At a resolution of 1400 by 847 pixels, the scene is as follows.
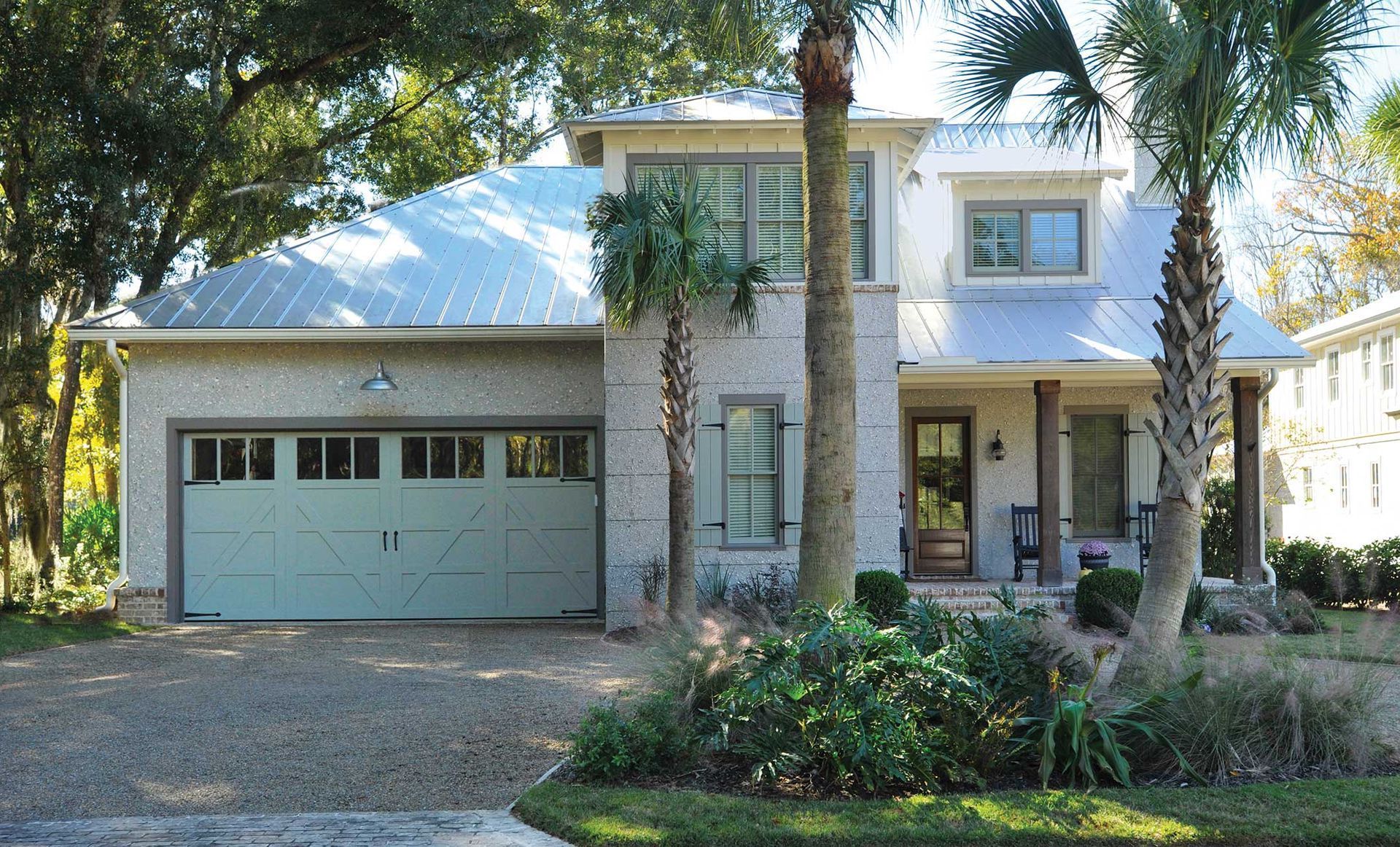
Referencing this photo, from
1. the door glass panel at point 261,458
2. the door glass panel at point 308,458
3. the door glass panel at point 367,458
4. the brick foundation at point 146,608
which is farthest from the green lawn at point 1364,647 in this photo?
the brick foundation at point 146,608

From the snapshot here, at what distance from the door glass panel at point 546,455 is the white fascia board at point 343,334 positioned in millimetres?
1324

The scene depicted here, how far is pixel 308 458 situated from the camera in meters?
13.7

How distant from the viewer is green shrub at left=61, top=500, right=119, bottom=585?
14.9m

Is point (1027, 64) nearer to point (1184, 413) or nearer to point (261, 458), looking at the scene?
point (1184, 413)

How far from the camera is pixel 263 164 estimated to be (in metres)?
20.8

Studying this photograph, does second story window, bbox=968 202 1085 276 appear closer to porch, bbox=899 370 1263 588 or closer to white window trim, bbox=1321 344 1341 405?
porch, bbox=899 370 1263 588

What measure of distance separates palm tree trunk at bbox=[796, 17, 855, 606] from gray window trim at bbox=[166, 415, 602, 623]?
20.7 feet

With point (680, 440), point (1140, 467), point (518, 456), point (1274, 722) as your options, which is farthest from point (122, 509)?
point (1140, 467)

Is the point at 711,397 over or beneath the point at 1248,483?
over

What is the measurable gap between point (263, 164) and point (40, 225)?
5.96 m

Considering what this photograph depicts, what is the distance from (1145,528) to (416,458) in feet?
30.4

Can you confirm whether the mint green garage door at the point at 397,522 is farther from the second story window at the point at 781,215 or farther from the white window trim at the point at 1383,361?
the white window trim at the point at 1383,361

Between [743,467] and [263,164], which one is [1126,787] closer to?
[743,467]

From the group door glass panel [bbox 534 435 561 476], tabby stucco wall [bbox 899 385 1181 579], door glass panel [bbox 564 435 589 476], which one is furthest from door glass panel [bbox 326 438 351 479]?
tabby stucco wall [bbox 899 385 1181 579]
